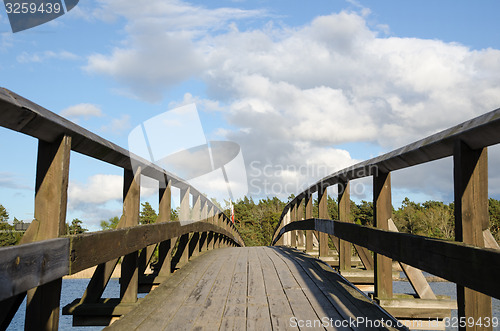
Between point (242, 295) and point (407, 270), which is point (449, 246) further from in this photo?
point (242, 295)

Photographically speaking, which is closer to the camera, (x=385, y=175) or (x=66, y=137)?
(x=66, y=137)

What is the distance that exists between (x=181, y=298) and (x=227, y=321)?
0.78 metres

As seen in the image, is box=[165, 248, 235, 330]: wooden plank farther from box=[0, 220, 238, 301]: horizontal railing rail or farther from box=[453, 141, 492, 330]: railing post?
box=[453, 141, 492, 330]: railing post

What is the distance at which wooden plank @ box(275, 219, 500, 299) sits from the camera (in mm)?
1708

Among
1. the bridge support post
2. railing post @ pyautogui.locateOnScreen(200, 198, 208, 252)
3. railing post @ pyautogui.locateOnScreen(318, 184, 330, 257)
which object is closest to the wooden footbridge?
the bridge support post

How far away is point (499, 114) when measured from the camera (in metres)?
1.84

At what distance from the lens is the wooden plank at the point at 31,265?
1622mm

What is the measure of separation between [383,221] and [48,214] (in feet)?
8.27

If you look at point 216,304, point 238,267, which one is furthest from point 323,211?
point 216,304

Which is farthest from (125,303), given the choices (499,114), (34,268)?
(499,114)

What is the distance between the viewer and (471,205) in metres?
2.14

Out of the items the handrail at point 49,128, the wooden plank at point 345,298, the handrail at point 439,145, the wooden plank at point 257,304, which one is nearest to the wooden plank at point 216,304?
the wooden plank at point 257,304

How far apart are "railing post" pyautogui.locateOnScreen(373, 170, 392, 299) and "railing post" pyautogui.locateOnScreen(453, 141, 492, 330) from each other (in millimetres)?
1391

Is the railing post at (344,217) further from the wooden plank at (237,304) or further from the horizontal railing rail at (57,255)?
the horizontal railing rail at (57,255)
